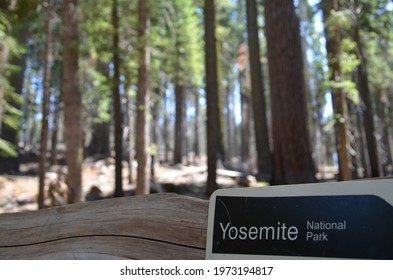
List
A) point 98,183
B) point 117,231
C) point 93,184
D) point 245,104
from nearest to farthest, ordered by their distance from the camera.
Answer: point 117,231, point 93,184, point 98,183, point 245,104

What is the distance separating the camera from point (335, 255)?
164 cm

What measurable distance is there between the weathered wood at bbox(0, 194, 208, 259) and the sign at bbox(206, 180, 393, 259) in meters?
0.20

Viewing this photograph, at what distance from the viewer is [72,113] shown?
29.8ft

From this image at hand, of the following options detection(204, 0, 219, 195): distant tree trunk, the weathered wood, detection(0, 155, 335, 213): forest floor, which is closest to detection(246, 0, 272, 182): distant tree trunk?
detection(0, 155, 335, 213): forest floor

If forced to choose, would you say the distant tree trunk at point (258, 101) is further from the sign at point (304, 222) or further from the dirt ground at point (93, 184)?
the sign at point (304, 222)

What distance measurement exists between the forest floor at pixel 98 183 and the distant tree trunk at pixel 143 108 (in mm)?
1596

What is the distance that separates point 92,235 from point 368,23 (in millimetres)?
19402

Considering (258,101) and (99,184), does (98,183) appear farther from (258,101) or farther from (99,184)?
(258,101)

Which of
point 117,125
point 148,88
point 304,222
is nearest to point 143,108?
point 148,88

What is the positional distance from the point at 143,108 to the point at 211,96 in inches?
97.4

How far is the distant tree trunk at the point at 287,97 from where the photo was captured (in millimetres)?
7004

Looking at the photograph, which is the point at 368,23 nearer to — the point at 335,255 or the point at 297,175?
the point at 297,175
